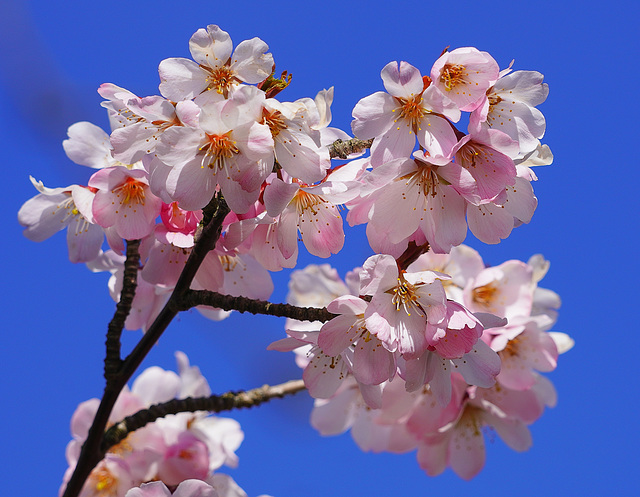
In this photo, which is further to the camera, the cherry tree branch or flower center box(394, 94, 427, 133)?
the cherry tree branch

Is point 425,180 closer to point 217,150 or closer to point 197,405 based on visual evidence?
point 217,150

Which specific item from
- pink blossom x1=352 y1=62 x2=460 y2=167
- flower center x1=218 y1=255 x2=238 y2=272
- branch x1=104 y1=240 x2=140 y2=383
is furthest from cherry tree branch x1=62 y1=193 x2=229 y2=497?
pink blossom x1=352 y1=62 x2=460 y2=167

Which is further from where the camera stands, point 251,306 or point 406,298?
point 251,306

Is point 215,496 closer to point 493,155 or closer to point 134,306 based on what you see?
point 134,306

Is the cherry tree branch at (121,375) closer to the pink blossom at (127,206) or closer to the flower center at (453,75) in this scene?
the pink blossom at (127,206)

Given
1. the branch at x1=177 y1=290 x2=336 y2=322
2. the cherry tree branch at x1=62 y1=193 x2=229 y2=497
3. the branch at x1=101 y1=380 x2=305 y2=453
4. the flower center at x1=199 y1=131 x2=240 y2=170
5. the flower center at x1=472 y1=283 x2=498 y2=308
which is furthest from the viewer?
the flower center at x1=472 y1=283 x2=498 y2=308

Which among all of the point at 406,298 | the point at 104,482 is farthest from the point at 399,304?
the point at 104,482

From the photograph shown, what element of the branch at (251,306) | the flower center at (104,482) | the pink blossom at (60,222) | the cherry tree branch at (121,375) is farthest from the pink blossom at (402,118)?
the flower center at (104,482)

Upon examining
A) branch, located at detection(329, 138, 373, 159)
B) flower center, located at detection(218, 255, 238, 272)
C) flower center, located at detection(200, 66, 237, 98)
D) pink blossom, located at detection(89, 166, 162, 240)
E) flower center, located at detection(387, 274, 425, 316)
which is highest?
flower center, located at detection(200, 66, 237, 98)

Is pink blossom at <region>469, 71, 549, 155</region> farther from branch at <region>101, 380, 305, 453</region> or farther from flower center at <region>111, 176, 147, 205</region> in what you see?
branch at <region>101, 380, 305, 453</region>
